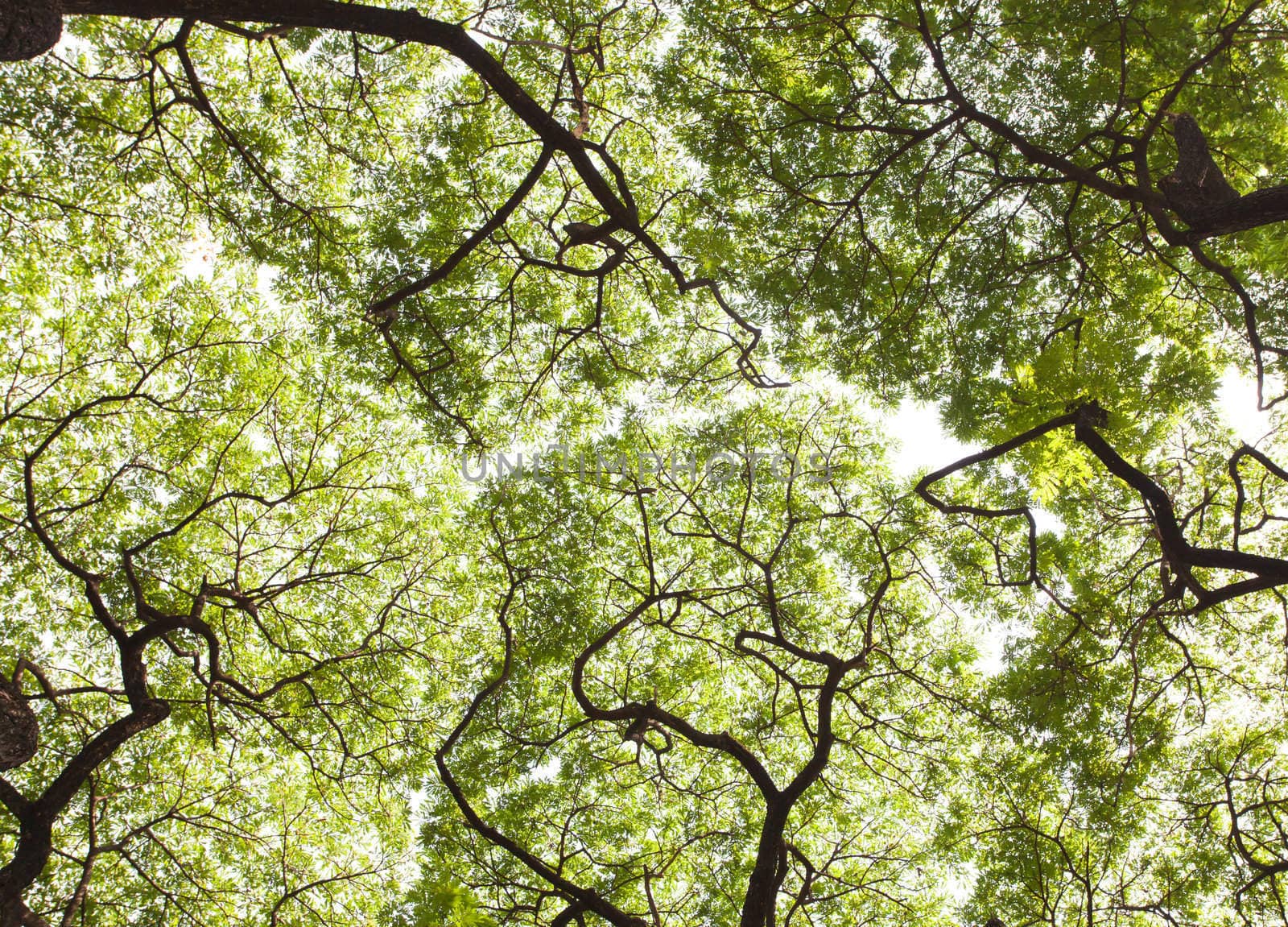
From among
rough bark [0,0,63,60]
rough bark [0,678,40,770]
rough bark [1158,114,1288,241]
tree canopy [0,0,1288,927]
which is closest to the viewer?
rough bark [0,0,63,60]

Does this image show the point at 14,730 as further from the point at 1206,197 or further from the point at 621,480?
the point at 1206,197

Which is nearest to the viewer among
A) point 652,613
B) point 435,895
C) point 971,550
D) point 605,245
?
point 435,895

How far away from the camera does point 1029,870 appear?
6.61 m

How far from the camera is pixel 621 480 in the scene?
300 inches

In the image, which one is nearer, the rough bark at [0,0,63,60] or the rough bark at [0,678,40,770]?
the rough bark at [0,0,63,60]

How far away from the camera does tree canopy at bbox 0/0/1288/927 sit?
238 inches

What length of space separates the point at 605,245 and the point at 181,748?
6.86 m

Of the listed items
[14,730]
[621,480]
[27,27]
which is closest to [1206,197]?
[621,480]

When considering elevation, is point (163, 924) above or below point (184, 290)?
below

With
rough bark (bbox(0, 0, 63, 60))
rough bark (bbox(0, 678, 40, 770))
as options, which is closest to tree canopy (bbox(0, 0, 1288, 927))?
rough bark (bbox(0, 678, 40, 770))

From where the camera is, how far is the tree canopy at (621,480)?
6.04 metres

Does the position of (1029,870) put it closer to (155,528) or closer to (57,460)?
(155,528)

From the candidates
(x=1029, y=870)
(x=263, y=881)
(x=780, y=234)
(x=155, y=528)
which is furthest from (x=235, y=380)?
(x=1029, y=870)

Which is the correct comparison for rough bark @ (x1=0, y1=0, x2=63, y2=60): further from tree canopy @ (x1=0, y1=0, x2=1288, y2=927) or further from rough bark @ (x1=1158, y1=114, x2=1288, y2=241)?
rough bark @ (x1=1158, y1=114, x2=1288, y2=241)
